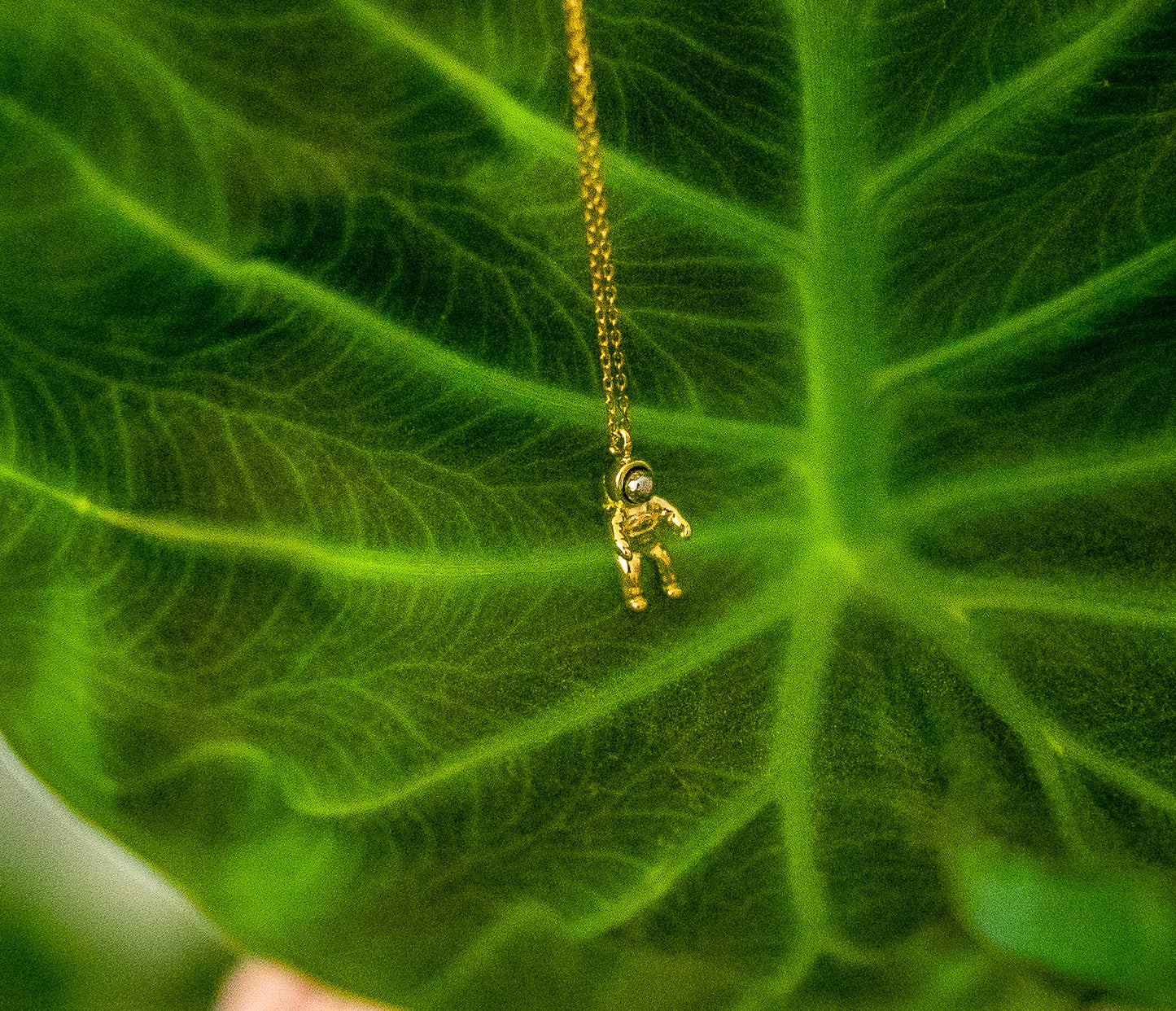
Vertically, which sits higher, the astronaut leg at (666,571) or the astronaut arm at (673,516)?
the astronaut arm at (673,516)

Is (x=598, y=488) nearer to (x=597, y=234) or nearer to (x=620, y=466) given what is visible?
(x=620, y=466)

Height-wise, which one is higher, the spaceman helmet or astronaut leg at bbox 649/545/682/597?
the spaceman helmet

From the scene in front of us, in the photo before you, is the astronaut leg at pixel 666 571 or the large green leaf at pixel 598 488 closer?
the large green leaf at pixel 598 488

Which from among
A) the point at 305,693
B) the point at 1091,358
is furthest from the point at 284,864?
the point at 1091,358

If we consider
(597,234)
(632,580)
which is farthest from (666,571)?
(597,234)

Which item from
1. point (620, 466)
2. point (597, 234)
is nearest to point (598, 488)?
point (620, 466)

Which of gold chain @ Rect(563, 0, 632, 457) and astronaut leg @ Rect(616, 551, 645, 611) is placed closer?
gold chain @ Rect(563, 0, 632, 457)
